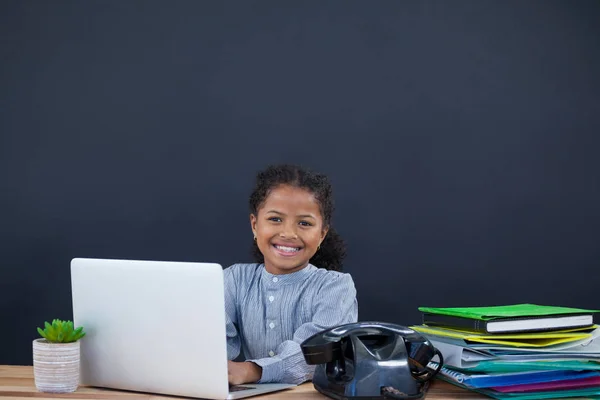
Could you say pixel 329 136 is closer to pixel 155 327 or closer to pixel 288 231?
pixel 288 231

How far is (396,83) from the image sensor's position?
121 inches

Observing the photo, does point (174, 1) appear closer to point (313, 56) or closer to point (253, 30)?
point (253, 30)

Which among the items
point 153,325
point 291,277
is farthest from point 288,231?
point 153,325

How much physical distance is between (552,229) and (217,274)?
193 cm

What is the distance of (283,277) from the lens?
7.17 feet

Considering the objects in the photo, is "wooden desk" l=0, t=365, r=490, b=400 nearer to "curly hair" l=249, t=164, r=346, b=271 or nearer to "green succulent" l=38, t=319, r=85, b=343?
"green succulent" l=38, t=319, r=85, b=343

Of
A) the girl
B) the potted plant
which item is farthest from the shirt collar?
the potted plant

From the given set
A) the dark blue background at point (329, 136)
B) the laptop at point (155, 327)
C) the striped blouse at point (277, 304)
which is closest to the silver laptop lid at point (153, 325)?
the laptop at point (155, 327)

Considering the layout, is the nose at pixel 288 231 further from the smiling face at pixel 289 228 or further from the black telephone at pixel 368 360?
the black telephone at pixel 368 360

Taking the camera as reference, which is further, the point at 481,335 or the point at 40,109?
the point at 40,109

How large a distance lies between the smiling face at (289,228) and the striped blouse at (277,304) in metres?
0.06

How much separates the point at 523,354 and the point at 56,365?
928 mm

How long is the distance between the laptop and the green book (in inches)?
15.8

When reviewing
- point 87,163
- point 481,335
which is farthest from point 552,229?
point 87,163
